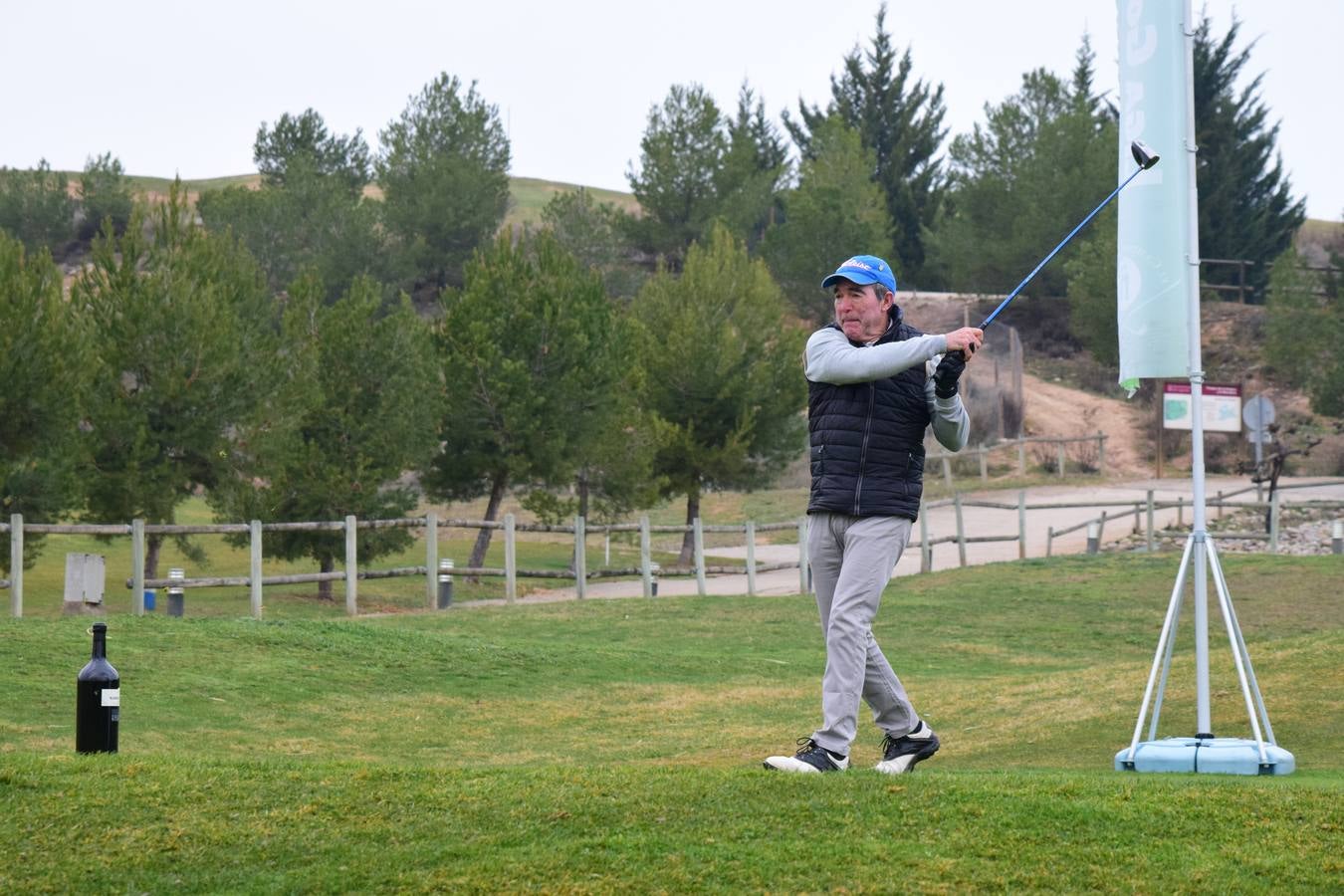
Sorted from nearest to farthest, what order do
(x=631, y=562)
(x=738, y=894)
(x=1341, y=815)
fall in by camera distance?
(x=738, y=894), (x=1341, y=815), (x=631, y=562)

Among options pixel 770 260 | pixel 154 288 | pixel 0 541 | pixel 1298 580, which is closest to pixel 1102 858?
pixel 1298 580

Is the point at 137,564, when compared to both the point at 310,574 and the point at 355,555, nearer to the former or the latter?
the point at 310,574

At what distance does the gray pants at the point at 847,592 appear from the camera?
6336mm

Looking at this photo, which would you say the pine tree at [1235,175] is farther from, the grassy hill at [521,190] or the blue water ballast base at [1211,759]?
the blue water ballast base at [1211,759]

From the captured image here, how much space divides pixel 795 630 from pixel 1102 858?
15.7m

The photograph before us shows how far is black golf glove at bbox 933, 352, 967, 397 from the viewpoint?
6.21 metres

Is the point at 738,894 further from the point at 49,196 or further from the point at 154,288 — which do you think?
the point at 49,196

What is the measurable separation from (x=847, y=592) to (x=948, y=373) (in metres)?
0.92

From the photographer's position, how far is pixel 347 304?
2978cm

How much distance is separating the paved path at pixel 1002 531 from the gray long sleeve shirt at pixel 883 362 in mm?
19240

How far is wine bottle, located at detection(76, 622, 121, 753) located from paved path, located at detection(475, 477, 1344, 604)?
17953mm

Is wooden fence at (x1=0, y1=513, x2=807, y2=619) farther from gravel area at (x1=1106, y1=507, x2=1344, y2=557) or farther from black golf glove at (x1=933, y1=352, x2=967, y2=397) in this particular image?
black golf glove at (x1=933, y1=352, x2=967, y2=397)

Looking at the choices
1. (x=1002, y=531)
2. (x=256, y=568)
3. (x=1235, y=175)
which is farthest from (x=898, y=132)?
(x=256, y=568)

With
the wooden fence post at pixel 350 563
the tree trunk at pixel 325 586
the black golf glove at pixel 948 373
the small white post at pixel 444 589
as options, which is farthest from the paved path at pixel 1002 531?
the black golf glove at pixel 948 373
